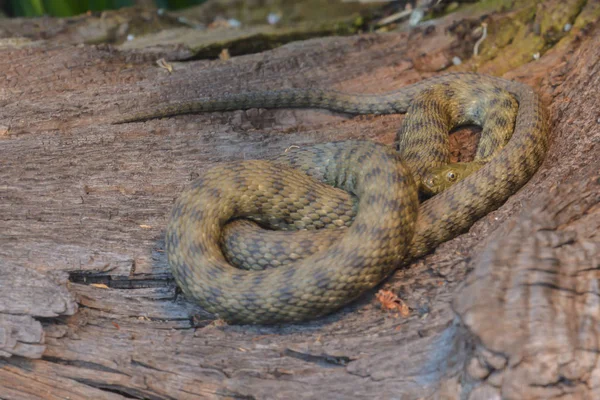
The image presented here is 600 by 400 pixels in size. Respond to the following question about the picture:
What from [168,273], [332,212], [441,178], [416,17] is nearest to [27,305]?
[168,273]

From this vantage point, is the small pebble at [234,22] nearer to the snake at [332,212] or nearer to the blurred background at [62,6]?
the blurred background at [62,6]

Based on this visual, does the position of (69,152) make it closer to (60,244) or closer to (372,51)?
(60,244)

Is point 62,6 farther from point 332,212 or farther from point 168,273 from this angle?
point 332,212

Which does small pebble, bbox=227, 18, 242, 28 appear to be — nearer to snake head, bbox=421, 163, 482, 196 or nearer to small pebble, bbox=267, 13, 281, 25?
small pebble, bbox=267, 13, 281, 25

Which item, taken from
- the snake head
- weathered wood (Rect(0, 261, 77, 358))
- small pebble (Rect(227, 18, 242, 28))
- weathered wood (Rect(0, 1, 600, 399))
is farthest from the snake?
small pebble (Rect(227, 18, 242, 28))

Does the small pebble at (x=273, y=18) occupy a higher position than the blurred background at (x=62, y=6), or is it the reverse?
the blurred background at (x=62, y=6)

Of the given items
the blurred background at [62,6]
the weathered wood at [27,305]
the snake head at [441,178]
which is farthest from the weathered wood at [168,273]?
the blurred background at [62,6]
